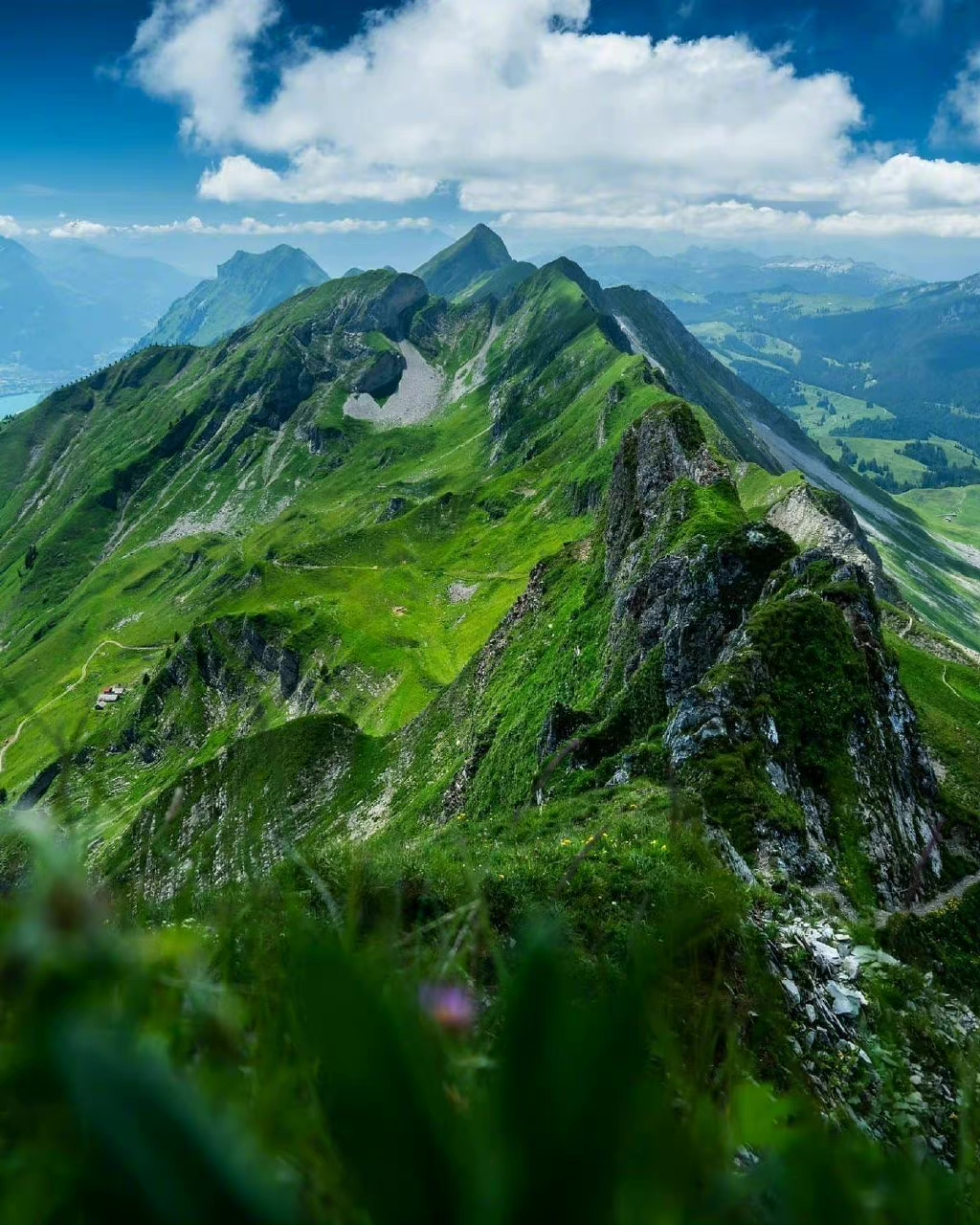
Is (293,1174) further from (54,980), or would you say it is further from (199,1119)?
(54,980)

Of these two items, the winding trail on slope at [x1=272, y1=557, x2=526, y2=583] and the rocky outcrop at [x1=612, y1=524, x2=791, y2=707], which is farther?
the winding trail on slope at [x1=272, y1=557, x2=526, y2=583]

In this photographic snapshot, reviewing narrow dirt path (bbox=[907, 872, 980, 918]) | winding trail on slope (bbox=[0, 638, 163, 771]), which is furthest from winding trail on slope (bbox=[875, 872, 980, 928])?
winding trail on slope (bbox=[0, 638, 163, 771])

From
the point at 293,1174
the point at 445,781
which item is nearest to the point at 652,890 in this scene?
the point at 293,1174

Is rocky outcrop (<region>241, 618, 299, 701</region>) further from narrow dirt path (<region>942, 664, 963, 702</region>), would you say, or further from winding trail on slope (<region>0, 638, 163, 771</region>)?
narrow dirt path (<region>942, 664, 963, 702</region>)

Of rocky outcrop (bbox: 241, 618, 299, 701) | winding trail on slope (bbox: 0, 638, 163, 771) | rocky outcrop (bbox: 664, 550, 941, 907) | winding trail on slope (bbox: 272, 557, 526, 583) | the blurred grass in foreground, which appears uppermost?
the blurred grass in foreground

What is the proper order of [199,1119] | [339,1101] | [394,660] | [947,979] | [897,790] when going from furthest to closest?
[394,660] → [897,790] → [947,979] → [339,1101] → [199,1119]

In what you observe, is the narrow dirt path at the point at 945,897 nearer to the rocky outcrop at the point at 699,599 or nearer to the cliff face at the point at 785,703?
the cliff face at the point at 785,703

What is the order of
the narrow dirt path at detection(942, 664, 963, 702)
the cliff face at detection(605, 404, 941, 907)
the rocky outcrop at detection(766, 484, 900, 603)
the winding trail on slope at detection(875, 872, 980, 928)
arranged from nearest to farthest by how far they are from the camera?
1. the winding trail on slope at detection(875, 872, 980, 928)
2. the cliff face at detection(605, 404, 941, 907)
3. the narrow dirt path at detection(942, 664, 963, 702)
4. the rocky outcrop at detection(766, 484, 900, 603)

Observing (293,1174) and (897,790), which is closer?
(293,1174)

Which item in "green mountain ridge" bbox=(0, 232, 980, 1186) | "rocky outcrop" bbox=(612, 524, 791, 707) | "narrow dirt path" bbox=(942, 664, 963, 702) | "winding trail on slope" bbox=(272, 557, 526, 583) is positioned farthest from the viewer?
"winding trail on slope" bbox=(272, 557, 526, 583)

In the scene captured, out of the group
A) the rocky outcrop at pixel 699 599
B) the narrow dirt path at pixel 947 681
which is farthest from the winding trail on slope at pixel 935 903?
the narrow dirt path at pixel 947 681

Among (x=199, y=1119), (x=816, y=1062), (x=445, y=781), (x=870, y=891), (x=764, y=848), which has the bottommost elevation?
(x=445, y=781)
